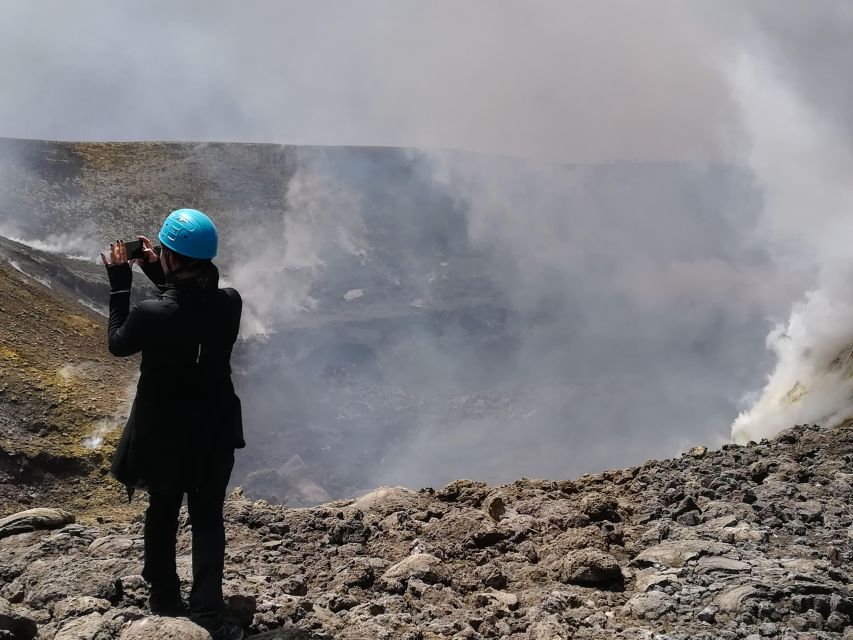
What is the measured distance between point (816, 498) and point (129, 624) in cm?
422

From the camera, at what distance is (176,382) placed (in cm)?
294

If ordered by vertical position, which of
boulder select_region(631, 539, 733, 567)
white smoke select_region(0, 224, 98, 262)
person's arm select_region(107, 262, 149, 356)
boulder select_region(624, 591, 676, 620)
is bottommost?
boulder select_region(624, 591, 676, 620)

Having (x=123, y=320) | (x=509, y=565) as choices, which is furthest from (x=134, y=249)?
(x=509, y=565)

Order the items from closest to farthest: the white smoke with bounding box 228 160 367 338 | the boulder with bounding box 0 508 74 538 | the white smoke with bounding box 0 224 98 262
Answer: the boulder with bounding box 0 508 74 538
the white smoke with bounding box 0 224 98 262
the white smoke with bounding box 228 160 367 338

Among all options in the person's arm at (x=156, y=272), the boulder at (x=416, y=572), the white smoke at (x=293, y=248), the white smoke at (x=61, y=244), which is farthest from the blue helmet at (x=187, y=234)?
the white smoke at (x=293, y=248)

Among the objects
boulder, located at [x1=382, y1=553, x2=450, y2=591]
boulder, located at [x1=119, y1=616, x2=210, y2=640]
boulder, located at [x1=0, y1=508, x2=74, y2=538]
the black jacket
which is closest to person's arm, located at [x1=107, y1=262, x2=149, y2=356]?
the black jacket

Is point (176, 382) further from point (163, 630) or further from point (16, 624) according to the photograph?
point (16, 624)

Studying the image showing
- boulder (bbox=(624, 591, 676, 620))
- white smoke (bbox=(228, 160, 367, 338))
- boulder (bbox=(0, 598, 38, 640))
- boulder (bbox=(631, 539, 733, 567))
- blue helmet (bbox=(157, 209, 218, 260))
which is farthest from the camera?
white smoke (bbox=(228, 160, 367, 338))

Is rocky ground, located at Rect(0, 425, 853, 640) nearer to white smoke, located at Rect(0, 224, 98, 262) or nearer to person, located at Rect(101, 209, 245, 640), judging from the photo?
person, located at Rect(101, 209, 245, 640)

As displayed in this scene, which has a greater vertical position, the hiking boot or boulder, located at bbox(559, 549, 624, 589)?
boulder, located at bbox(559, 549, 624, 589)

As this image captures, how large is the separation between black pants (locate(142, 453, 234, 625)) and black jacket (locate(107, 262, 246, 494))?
6cm

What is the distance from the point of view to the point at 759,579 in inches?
135

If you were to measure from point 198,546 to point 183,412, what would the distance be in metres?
0.55

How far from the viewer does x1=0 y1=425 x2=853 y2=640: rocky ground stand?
3158mm
